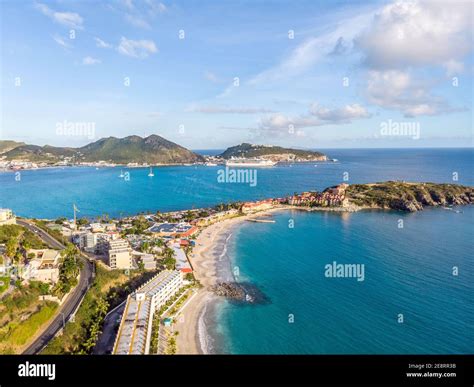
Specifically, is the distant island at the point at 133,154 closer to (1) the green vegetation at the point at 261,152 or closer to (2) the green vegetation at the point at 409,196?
(1) the green vegetation at the point at 261,152

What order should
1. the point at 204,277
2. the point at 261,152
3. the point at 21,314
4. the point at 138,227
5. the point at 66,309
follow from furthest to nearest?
the point at 261,152
the point at 138,227
the point at 204,277
the point at 66,309
the point at 21,314

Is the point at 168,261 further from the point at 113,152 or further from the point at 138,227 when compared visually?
the point at 113,152

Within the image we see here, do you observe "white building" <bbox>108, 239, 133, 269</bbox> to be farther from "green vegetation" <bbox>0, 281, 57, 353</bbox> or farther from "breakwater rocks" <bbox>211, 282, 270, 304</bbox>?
"breakwater rocks" <bbox>211, 282, 270, 304</bbox>

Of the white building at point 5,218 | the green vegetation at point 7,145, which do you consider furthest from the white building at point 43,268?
the green vegetation at point 7,145

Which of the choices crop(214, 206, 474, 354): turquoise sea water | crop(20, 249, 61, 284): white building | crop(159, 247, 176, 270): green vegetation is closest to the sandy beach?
crop(214, 206, 474, 354): turquoise sea water

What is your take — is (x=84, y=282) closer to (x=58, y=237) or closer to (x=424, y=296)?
(x=58, y=237)

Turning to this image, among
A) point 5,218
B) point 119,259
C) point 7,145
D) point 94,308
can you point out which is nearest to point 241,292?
point 119,259
